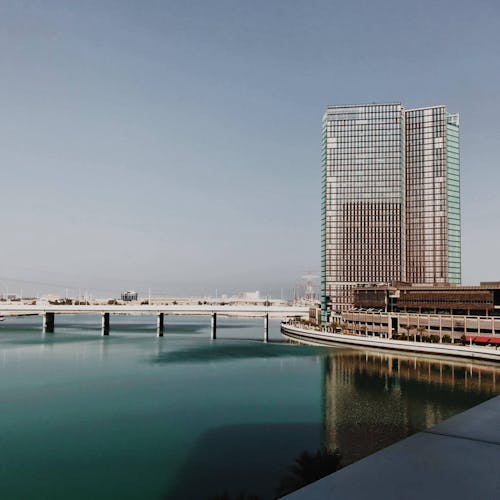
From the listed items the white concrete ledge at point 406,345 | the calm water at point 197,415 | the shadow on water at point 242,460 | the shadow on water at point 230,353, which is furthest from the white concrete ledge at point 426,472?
the white concrete ledge at point 406,345

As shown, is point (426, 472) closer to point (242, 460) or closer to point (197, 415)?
point (242, 460)

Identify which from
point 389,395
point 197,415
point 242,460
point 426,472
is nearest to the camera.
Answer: point 426,472

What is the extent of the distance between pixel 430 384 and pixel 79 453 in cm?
6276

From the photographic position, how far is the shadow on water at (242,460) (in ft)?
121

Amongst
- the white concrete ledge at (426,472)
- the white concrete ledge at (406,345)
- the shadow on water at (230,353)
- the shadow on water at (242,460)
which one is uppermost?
the white concrete ledge at (426,472)

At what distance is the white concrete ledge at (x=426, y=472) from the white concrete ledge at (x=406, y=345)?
105 meters

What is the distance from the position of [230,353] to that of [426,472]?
4900 inches

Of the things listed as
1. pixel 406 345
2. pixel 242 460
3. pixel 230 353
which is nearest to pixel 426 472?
pixel 242 460

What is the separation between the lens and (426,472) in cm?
1395

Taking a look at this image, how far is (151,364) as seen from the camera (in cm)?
10912

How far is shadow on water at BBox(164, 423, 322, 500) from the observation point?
121 ft

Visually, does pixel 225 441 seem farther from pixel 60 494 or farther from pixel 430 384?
pixel 430 384

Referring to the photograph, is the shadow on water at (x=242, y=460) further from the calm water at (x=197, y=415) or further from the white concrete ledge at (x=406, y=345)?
the white concrete ledge at (x=406, y=345)

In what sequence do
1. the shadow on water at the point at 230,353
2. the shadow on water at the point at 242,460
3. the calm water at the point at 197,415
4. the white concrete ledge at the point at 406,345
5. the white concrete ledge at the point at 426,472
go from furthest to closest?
the shadow on water at the point at 230,353 → the white concrete ledge at the point at 406,345 → the calm water at the point at 197,415 → the shadow on water at the point at 242,460 → the white concrete ledge at the point at 426,472
